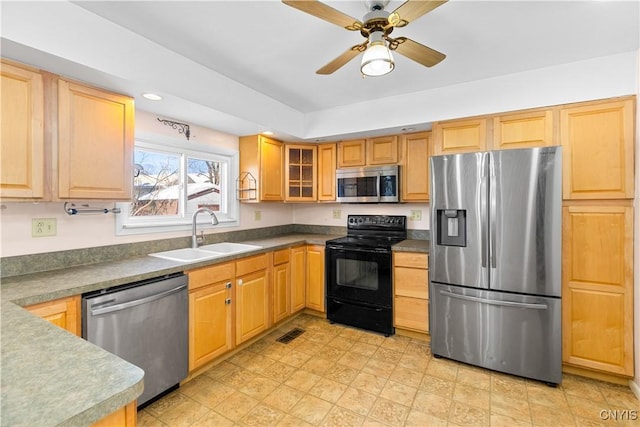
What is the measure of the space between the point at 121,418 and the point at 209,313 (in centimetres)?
160

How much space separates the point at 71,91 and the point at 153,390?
6.21ft

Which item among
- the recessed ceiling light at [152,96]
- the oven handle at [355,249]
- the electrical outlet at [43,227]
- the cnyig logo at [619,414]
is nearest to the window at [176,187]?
the electrical outlet at [43,227]

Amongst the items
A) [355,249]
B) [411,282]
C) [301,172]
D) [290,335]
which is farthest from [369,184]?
[290,335]

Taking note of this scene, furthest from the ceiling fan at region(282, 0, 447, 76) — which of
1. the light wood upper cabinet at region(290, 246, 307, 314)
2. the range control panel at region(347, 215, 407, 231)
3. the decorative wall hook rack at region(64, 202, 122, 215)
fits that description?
the light wood upper cabinet at region(290, 246, 307, 314)

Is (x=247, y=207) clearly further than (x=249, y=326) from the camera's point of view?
Yes

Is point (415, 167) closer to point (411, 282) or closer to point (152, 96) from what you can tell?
point (411, 282)

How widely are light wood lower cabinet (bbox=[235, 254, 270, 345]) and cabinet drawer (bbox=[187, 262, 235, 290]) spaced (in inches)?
4.0

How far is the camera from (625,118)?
2.07 metres

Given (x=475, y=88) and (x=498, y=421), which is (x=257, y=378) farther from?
(x=475, y=88)

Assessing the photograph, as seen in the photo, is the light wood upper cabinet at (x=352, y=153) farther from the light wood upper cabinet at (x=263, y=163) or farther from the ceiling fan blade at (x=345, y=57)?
the ceiling fan blade at (x=345, y=57)

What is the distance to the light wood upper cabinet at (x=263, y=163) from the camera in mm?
3244

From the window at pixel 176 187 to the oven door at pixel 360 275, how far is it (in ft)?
4.05

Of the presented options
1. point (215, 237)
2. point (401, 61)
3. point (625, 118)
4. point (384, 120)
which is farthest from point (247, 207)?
point (625, 118)

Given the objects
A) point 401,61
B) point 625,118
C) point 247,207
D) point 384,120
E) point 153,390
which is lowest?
point 153,390
